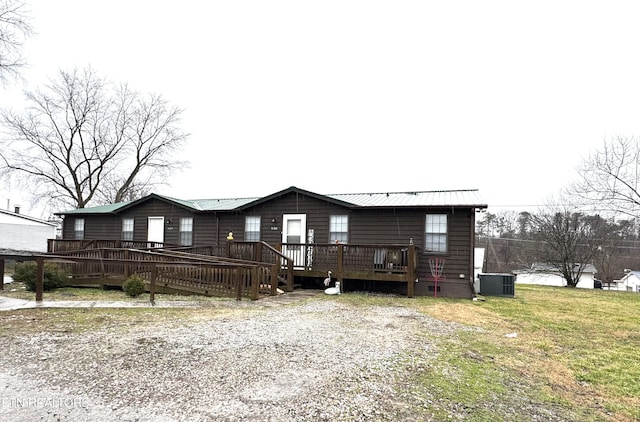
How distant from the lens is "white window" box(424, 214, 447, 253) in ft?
36.8

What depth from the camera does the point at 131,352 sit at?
435 cm

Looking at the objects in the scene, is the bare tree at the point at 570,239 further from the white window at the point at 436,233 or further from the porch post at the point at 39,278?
the porch post at the point at 39,278

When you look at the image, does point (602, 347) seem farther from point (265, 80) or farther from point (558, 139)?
point (558, 139)

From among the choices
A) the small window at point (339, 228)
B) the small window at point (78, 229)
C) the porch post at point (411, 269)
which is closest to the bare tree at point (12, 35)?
the small window at point (78, 229)

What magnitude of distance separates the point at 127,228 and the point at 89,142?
1467cm

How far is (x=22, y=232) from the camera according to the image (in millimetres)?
22906

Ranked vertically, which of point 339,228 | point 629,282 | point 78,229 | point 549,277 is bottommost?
point 629,282

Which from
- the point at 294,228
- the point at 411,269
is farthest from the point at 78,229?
the point at 411,269

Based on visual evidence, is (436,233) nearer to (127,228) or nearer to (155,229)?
(155,229)

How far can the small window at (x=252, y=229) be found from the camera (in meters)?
13.8

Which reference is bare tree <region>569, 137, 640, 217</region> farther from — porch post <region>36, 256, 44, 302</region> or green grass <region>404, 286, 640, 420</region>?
porch post <region>36, 256, 44, 302</region>

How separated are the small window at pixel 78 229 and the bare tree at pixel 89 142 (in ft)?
30.7

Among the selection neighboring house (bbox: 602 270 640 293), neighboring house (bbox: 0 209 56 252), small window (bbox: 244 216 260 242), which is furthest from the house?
neighboring house (bbox: 602 270 640 293)

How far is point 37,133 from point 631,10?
31.6 m
